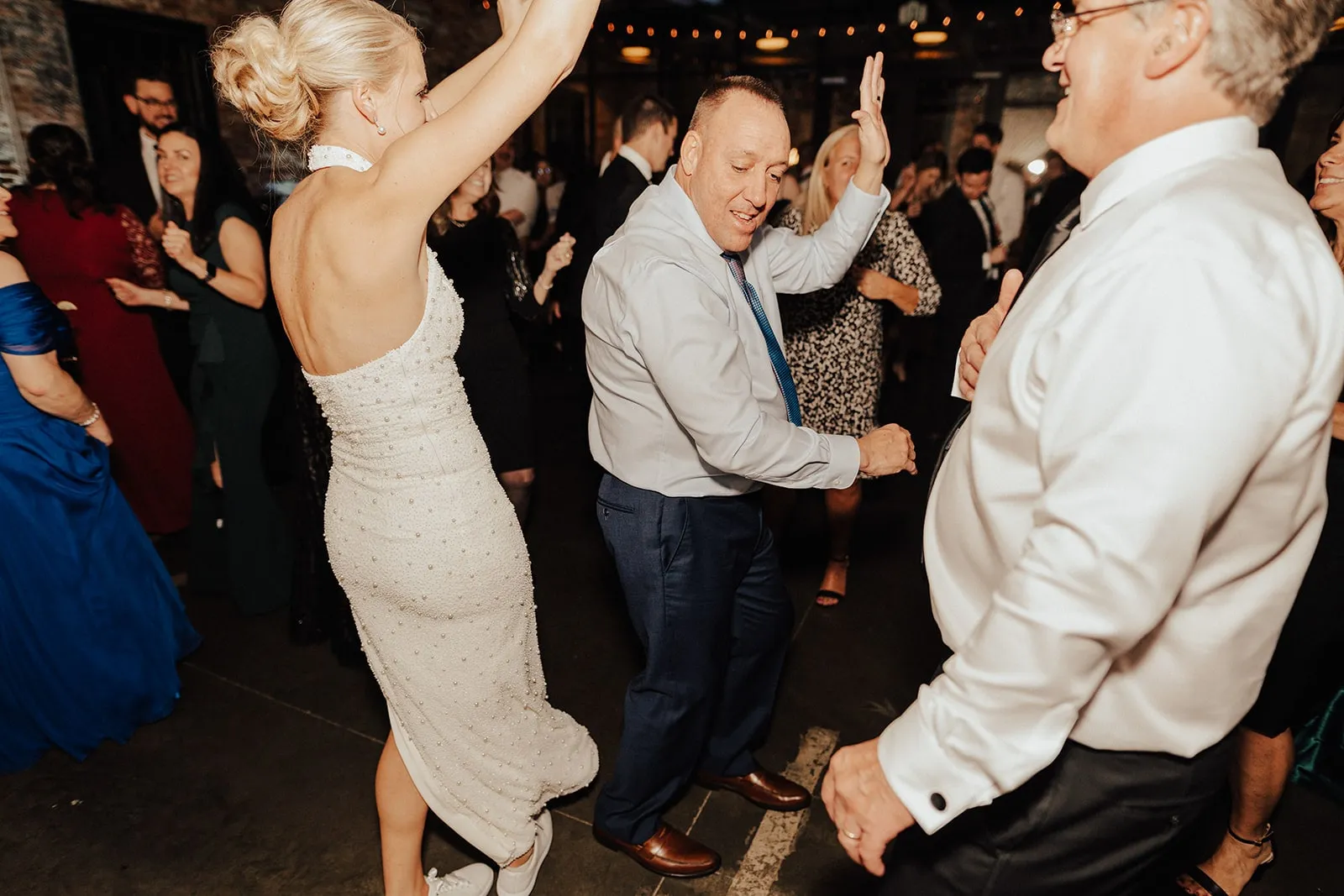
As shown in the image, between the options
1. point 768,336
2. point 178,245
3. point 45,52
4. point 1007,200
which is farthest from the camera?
point 1007,200

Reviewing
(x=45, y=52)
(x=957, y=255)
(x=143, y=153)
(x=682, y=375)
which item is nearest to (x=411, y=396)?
(x=682, y=375)

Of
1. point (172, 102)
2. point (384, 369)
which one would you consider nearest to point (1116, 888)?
point (384, 369)

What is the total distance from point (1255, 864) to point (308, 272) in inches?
97.6

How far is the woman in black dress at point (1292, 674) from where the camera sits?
168 centimetres

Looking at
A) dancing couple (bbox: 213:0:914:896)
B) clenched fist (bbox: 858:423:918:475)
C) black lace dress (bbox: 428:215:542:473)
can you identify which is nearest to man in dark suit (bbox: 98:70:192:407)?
black lace dress (bbox: 428:215:542:473)

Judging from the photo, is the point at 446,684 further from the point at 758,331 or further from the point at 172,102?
the point at 172,102

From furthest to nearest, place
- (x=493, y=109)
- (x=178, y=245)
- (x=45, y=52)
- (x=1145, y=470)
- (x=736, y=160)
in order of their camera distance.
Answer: (x=45, y=52)
(x=178, y=245)
(x=736, y=160)
(x=493, y=109)
(x=1145, y=470)

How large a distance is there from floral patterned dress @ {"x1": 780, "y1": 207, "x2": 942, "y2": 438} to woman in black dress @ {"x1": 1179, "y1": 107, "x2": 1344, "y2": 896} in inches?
52.2

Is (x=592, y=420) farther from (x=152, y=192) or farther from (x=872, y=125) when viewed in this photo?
(x=152, y=192)

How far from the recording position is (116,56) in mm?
4793

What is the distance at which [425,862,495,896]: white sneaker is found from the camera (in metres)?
1.84

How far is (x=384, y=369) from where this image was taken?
137cm

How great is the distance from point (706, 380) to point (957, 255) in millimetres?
3940

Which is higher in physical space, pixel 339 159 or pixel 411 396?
pixel 339 159
